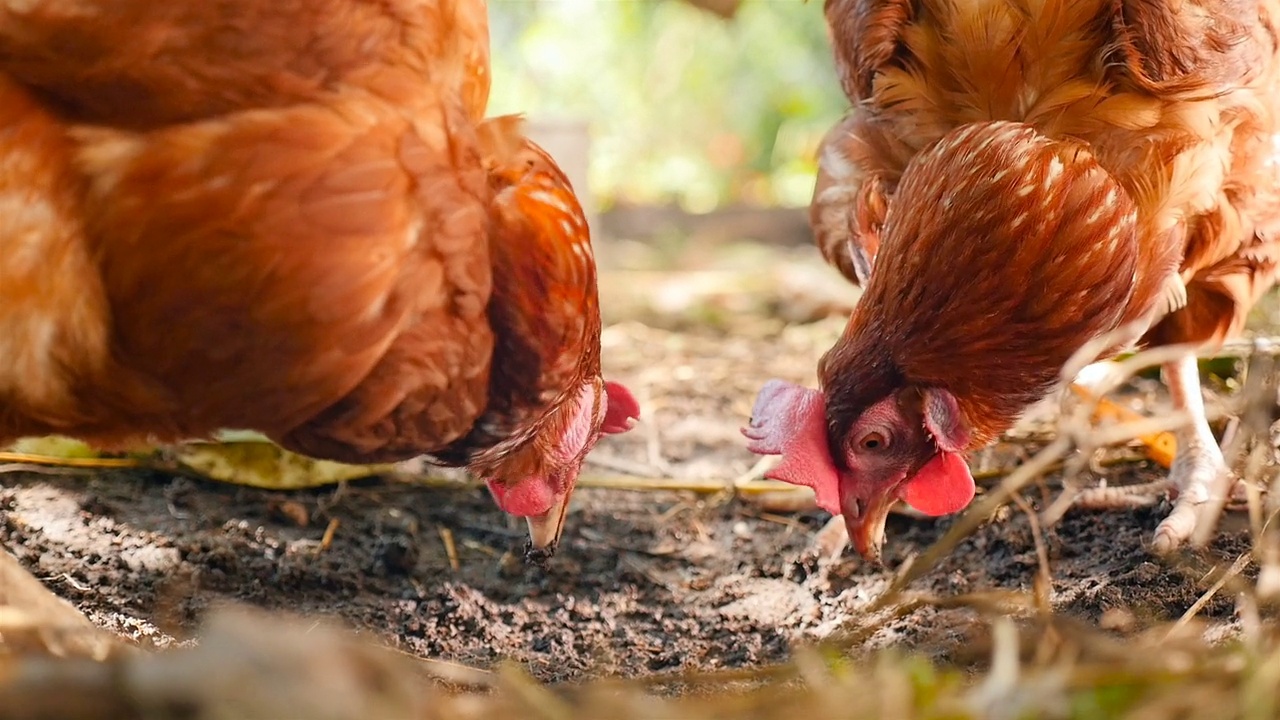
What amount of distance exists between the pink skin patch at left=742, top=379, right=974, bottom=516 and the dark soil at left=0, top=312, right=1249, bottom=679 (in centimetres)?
18

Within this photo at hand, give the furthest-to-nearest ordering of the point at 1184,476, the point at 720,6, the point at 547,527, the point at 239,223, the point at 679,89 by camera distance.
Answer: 1. the point at 679,89
2. the point at 720,6
3. the point at 1184,476
4. the point at 547,527
5. the point at 239,223

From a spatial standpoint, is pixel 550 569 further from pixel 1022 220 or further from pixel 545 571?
pixel 1022 220

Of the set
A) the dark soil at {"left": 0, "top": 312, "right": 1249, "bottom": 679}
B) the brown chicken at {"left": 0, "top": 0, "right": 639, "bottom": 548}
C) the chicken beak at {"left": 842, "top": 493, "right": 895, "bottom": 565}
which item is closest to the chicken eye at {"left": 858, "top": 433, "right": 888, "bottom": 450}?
the chicken beak at {"left": 842, "top": 493, "right": 895, "bottom": 565}

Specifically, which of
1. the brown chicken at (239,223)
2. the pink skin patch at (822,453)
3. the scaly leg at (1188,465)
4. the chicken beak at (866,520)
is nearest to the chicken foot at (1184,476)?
the scaly leg at (1188,465)

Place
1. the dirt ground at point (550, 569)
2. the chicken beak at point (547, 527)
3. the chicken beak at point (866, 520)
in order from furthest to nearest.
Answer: the chicken beak at point (866, 520), the chicken beak at point (547, 527), the dirt ground at point (550, 569)

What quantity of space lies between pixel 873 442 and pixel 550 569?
75 centimetres

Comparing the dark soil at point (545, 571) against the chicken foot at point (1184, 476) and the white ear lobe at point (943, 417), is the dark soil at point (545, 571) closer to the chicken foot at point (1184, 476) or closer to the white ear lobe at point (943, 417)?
the chicken foot at point (1184, 476)

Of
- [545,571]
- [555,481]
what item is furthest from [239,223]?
[545,571]

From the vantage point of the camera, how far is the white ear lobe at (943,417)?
2.03 m

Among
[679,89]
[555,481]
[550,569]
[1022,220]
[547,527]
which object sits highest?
Answer: [1022,220]

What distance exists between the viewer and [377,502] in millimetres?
2514

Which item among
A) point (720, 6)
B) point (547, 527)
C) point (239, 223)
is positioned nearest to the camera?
point (239, 223)

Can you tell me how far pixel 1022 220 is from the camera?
1896 mm

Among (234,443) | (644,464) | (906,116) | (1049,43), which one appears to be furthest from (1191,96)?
(234,443)
